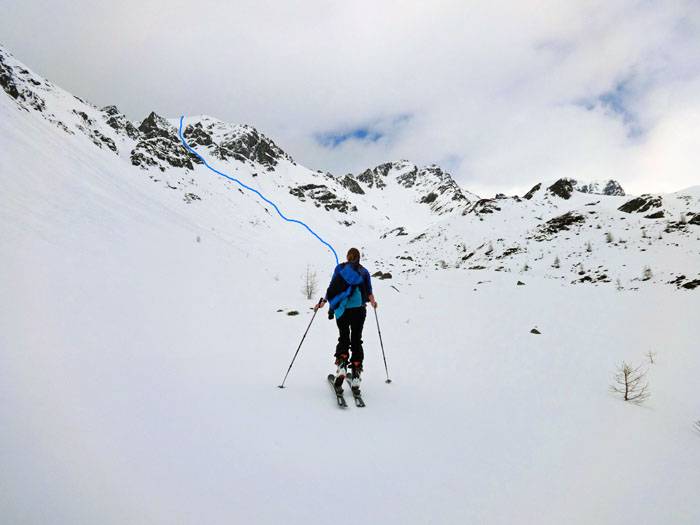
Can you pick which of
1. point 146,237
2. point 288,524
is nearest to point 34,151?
point 146,237

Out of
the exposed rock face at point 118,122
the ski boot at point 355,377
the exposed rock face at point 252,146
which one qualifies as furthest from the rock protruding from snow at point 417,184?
the ski boot at point 355,377

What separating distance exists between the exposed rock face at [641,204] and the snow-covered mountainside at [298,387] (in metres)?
6.88

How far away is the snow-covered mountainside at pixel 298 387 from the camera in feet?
6.80

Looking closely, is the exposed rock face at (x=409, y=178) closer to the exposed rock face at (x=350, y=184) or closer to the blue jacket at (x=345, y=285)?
the exposed rock face at (x=350, y=184)

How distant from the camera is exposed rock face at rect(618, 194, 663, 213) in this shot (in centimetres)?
1735

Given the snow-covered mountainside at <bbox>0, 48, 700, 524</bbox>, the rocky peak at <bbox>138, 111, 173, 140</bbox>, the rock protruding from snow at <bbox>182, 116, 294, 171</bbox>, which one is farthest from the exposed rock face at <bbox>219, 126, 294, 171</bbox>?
Answer: the snow-covered mountainside at <bbox>0, 48, 700, 524</bbox>

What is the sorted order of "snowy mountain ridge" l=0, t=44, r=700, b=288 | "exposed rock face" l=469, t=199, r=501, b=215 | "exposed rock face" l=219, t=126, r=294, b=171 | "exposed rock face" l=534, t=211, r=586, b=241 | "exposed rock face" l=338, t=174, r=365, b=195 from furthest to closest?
"exposed rock face" l=338, t=174, r=365, b=195
"exposed rock face" l=219, t=126, r=294, b=171
"exposed rock face" l=469, t=199, r=501, b=215
"exposed rock face" l=534, t=211, r=586, b=241
"snowy mountain ridge" l=0, t=44, r=700, b=288

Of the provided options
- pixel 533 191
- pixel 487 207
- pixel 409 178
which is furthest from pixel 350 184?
pixel 487 207

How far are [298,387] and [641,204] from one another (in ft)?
76.7

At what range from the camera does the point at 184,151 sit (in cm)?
4438

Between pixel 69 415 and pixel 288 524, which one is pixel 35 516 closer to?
pixel 69 415

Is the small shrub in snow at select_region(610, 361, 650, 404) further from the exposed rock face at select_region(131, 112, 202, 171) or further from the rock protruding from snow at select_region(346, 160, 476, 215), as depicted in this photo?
the rock protruding from snow at select_region(346, 160, 476, 215)

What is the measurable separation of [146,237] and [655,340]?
46.1 feet

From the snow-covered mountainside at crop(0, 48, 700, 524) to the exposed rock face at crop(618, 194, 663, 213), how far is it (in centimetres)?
688
